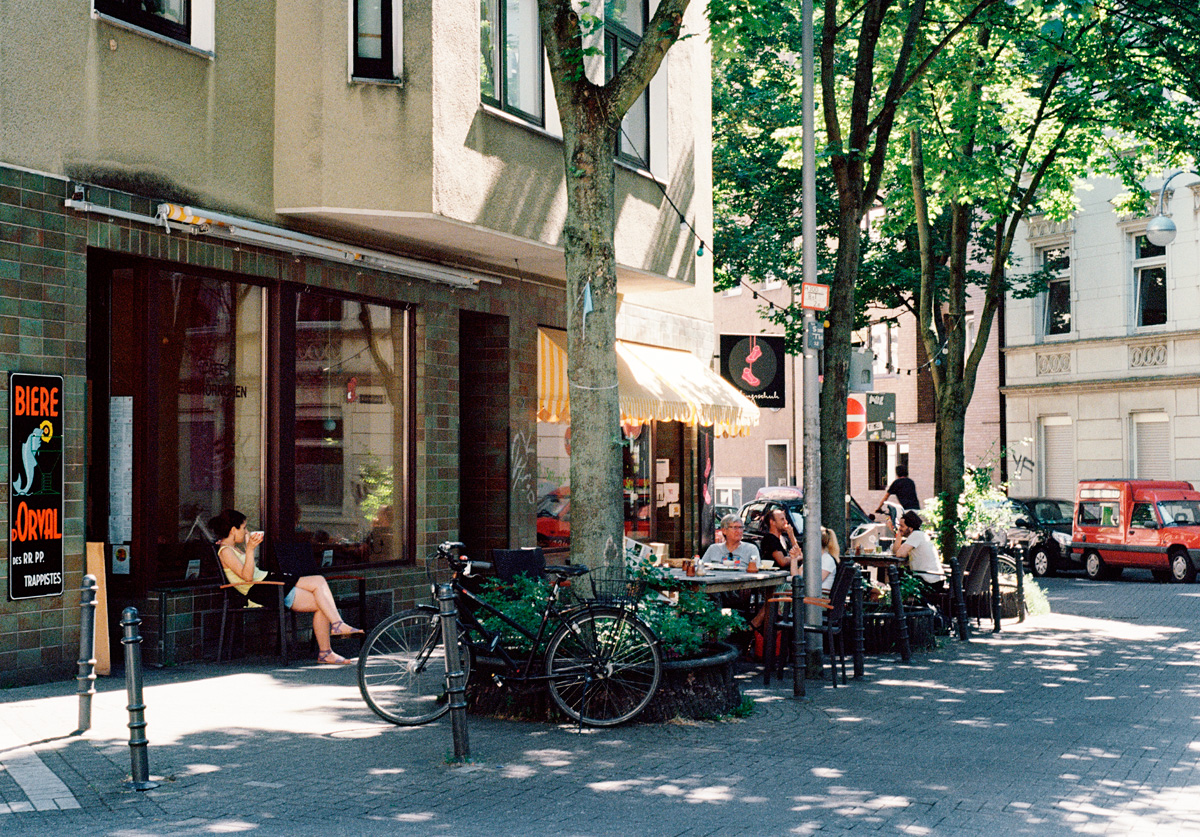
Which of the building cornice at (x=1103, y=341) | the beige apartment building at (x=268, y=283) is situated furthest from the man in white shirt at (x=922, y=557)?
the building cornice at (x=1103, y=341)

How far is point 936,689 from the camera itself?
35.9 ft

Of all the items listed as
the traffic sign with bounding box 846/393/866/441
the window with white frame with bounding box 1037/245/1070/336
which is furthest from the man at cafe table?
the window with white frame with bounding box 1037/245/1070/336

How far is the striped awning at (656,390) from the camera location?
1647cm

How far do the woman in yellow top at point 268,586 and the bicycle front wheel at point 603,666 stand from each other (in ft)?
12.0

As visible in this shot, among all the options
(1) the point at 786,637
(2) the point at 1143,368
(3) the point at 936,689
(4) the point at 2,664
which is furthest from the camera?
(2) the point at 1143,368

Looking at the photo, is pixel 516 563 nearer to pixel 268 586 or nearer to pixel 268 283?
pixel 268 586

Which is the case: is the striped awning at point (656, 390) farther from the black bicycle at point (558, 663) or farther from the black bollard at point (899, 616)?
the black bicycle at point (558, 663)

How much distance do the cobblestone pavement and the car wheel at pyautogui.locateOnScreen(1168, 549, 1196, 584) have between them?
48.1 ft

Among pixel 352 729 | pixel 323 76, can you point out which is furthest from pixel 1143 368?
pixel 352 729

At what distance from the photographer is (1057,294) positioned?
35.5 meters

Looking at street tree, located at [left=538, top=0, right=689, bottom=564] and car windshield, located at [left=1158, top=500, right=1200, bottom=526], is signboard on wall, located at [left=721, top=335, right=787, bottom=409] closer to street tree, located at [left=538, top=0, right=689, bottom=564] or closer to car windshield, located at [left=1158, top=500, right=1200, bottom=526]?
car windshield, located at [left=1158, top=500, right=1200, bottom=526]

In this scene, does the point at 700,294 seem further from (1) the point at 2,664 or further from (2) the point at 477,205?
(1) the point at 2,664

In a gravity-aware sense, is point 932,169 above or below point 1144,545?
above

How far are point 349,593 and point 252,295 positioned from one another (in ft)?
10.3
